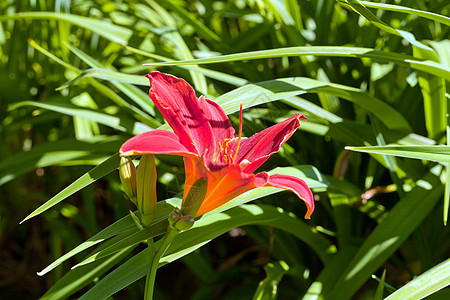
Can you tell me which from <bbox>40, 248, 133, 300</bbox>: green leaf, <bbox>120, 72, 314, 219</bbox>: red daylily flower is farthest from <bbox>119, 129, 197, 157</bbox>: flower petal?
<bbox>40, 248, 133, 300</bbox>: green leaf

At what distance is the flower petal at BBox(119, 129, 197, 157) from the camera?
49 cm

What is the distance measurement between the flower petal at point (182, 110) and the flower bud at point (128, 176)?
85mm

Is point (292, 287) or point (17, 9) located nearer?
point (292, 287)

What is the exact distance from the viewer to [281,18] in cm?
114

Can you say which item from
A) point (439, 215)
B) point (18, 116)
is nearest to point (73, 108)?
point (18, 116)

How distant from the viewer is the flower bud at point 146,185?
0.59 meters

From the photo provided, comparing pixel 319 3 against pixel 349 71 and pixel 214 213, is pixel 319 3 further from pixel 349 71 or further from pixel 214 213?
pixel 214 213

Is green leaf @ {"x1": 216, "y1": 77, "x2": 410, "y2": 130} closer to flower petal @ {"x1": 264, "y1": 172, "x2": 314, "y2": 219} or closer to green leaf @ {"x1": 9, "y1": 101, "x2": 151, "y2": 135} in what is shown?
flower petal @ {"x1": 264, "y1": 172, "x2": 314, "y2": 219}

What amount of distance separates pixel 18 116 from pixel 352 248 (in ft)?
3.15

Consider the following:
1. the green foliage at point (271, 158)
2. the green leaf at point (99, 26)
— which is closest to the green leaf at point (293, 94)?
the green foliage at point (271, 158)

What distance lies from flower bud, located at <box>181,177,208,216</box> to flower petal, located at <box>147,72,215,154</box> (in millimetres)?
49

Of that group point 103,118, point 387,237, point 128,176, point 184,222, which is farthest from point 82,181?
point 387,237

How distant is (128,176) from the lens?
0.62 meters

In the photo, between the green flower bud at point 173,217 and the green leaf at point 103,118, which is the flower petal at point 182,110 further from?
the green leaf at point 103,118
